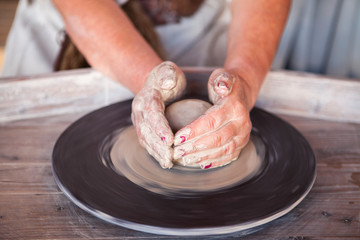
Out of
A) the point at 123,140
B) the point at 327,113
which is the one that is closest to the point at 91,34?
the point at 123,140

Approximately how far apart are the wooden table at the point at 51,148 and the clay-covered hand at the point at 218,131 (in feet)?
0.58

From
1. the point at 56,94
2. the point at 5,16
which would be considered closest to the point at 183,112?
the point at 56,94

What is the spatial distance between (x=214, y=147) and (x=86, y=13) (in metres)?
0.59

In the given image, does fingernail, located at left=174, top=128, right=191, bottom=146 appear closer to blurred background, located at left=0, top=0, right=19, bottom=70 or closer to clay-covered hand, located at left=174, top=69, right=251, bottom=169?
clay-covered hand, located at left=174, top=69, right=251, bottom=169

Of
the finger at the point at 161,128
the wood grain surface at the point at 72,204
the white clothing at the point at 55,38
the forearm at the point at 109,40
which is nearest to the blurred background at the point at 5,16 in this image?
the white clothing at the point at 55,38

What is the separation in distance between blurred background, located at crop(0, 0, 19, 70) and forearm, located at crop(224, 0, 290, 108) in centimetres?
258

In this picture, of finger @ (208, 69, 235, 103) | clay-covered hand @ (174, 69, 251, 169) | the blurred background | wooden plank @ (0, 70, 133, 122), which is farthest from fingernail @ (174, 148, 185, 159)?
the blurred background

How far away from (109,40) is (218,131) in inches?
18.5

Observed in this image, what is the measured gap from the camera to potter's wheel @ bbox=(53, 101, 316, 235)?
0.64m

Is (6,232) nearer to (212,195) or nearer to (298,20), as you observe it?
(212,195)

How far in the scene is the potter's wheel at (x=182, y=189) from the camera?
64 centimetres

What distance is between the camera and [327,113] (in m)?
1.06

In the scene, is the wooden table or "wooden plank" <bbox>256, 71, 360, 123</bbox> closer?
the wooden table

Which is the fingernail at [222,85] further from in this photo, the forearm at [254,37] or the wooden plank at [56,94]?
the wooden plank at [56,94]
